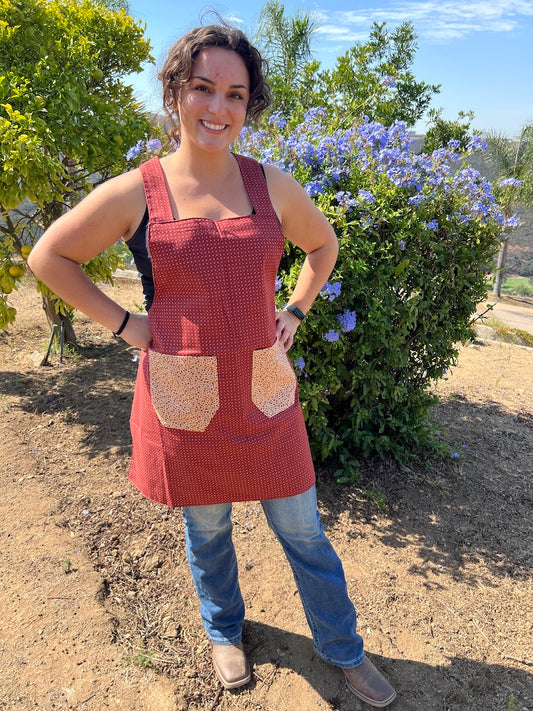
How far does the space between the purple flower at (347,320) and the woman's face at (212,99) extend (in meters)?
1.24

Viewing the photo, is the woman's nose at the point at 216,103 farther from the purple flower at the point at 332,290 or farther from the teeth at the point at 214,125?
the purple flower at the point at 332,290

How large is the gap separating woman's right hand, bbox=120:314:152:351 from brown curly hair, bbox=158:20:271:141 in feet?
2.06

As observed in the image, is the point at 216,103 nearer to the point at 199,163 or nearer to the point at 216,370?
the point at 199,163

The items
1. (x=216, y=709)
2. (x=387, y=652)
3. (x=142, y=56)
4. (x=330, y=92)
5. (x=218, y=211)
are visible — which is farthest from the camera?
(x=330, y=92)

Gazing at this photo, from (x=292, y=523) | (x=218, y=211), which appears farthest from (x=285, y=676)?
(x=218, y=211)

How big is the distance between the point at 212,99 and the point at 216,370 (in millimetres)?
711

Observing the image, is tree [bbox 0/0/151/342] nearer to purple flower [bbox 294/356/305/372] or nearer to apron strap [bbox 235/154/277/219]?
purple flower [bbox 294/356/305/372]

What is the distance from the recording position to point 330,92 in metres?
4.44

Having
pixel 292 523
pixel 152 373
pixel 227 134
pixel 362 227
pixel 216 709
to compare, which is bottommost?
pixel 216 709

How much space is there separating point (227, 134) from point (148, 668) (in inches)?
71.6

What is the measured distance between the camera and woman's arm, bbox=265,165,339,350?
1568mm

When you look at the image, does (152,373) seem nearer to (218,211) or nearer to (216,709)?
(218,211)

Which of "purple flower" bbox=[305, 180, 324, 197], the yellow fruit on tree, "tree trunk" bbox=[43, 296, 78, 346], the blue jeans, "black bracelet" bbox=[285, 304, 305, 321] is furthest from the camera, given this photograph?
"tree trunk" bbox=[43, 296, 78, 346]

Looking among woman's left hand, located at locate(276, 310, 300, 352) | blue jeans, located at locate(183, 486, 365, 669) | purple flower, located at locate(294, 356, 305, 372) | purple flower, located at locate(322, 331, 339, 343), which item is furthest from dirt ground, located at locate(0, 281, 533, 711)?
woman's left hand, located at locate(276, 310, 300, 352)
